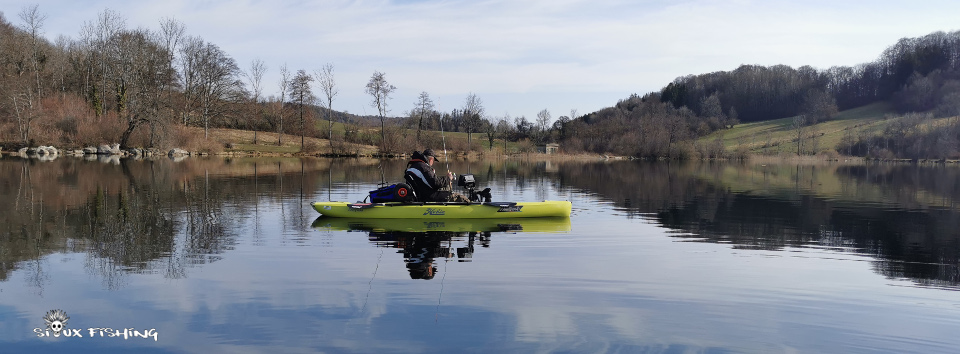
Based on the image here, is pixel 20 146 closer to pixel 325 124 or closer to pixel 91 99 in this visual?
pixel 91 99

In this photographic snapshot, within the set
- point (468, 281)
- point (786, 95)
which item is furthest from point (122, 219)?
point (786, 95)

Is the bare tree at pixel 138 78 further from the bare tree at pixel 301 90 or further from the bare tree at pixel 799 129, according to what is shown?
the bare tree at pixel 799 129

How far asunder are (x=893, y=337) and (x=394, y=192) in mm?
11551

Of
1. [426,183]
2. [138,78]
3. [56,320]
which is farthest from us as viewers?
[138,78]

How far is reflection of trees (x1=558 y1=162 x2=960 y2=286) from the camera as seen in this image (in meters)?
13.2

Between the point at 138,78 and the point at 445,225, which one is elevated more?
the point at 138,78

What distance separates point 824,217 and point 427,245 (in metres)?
12.7

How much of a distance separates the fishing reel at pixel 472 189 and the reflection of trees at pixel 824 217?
485 cm

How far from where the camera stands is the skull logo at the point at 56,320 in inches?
285

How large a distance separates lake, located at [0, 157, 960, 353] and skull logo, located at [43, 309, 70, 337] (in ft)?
0.22

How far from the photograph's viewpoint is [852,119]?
115875 millimetres

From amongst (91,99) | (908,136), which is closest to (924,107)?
(908,136)

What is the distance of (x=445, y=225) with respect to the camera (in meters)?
16.2

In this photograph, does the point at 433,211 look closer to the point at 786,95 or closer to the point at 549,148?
the point at 549,148
